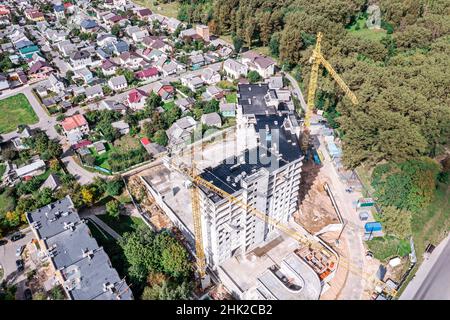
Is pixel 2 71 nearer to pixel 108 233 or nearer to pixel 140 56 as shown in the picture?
pixel 140 56

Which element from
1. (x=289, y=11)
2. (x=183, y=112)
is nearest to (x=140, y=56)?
(x=183, y=112)

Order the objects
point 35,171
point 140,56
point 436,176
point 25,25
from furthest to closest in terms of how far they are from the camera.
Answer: point 25,25, point 140,56, point 35,171, point 436,176

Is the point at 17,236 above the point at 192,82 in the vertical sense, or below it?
below

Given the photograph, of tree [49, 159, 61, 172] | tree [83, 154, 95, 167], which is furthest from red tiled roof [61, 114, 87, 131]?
tree [83, 154, 95, 167]

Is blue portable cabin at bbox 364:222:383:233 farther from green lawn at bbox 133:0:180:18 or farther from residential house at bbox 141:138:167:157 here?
green lawn at bbox 133:0:180:18

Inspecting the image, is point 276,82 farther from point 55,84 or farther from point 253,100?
point 55,84

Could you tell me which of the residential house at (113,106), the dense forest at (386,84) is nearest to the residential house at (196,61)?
the dense forest at (386,84)

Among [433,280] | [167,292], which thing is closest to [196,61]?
[167,292]
